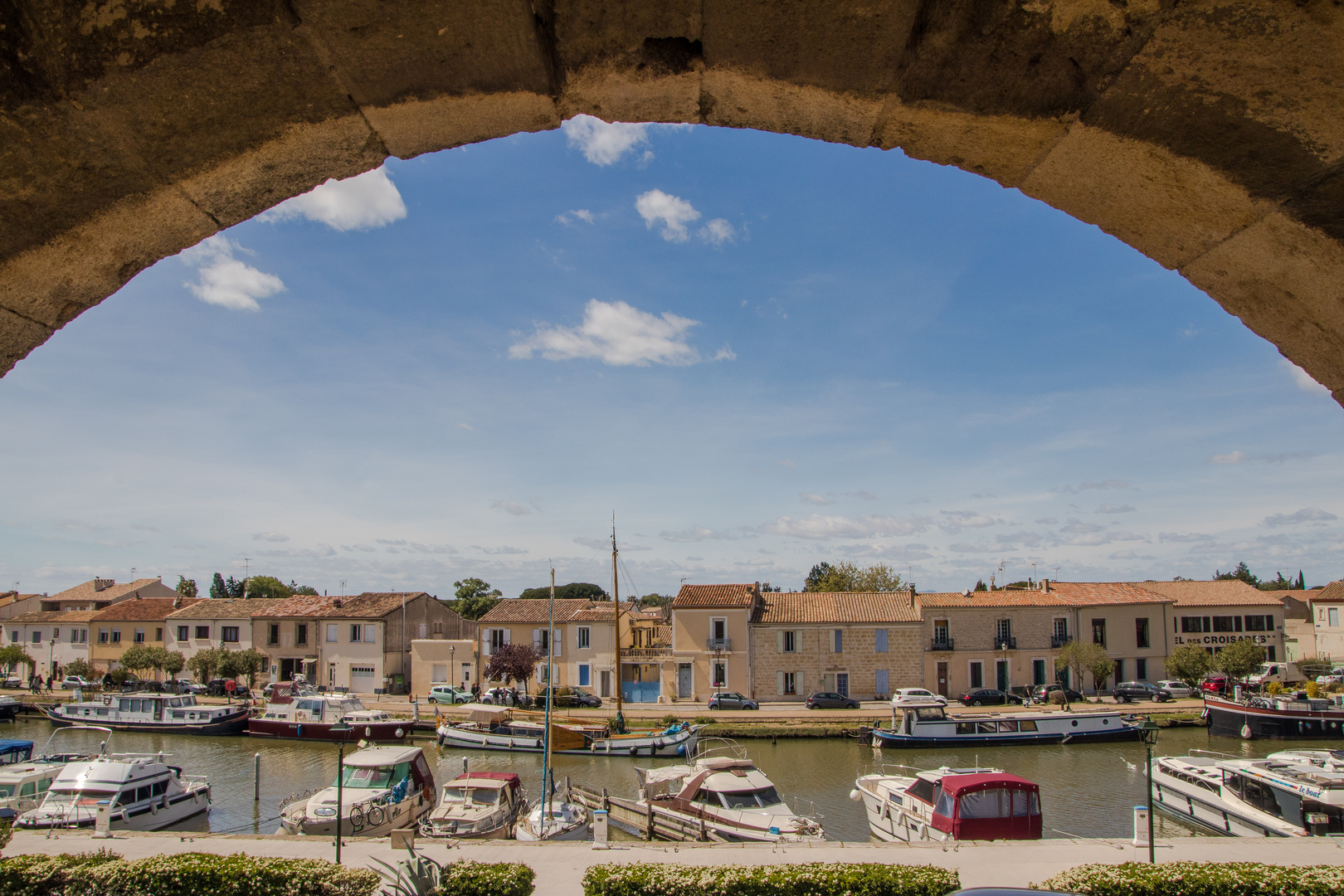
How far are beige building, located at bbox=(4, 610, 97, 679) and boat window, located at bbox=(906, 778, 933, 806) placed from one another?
4608 centimetres

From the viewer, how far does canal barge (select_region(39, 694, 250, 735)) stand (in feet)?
93.7

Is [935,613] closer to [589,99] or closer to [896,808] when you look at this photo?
[896,808]

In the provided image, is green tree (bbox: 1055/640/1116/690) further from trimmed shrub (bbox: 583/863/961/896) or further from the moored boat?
trimmed shrub (bbox: 583/863/961/896)

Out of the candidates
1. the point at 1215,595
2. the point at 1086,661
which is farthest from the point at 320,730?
the point at 1215,595

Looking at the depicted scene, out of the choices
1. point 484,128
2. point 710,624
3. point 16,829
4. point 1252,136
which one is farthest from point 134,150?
point 710,624

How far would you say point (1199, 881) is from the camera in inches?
359

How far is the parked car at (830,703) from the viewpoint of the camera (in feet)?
103

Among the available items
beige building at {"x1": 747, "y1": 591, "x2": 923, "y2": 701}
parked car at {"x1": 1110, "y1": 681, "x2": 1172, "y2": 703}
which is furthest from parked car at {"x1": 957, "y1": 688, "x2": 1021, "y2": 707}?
parked car at {"x1": 1110, "y1": 681, "x2": 1172, "y2": 703}

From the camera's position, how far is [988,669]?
34781 millimetres

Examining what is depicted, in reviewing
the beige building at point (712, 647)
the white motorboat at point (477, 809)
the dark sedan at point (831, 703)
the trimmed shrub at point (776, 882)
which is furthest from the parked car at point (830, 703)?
the trimmed shrub at point (776, 882)

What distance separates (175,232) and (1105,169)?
2074 mm

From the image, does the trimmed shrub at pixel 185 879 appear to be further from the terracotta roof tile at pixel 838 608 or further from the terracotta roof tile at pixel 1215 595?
the terracotta roof tile at pixel 1215 595

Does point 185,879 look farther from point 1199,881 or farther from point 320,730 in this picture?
point 320,730

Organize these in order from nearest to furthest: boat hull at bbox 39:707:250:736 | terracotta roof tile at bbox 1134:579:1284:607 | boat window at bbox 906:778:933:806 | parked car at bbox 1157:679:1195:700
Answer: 1. boat window at bbox 906:778:933:806
2. boat hull at bbox 39:707:250:736
3. parked car at bbox 1157:679:1195:700
4. terracotta roof tile at bbox 1134:579:1284:607
